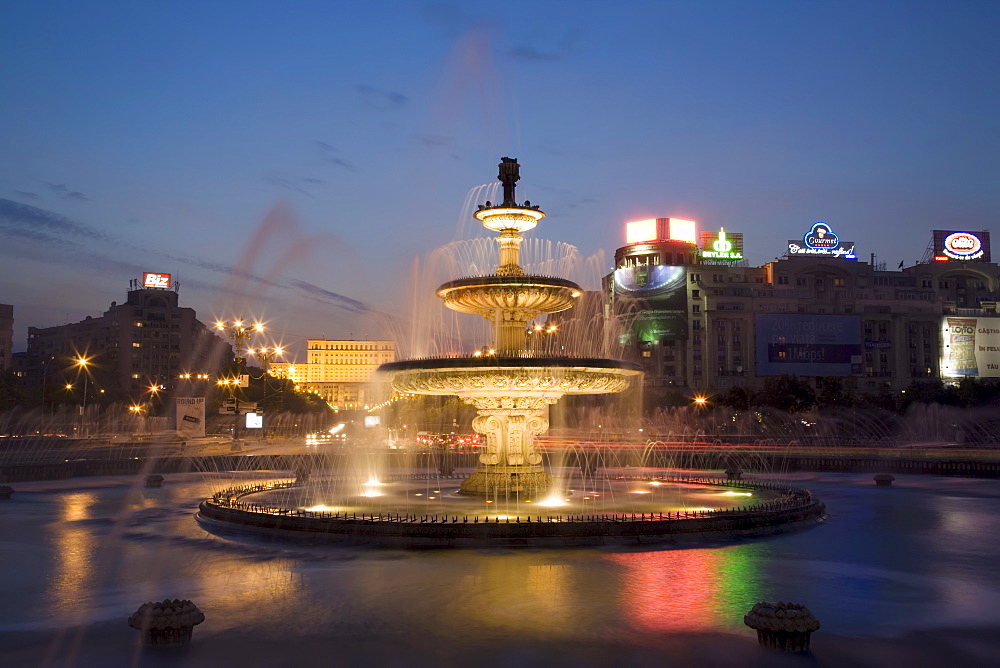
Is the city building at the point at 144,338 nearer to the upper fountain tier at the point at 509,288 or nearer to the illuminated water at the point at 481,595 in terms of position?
the upper fountain tier at the point at 509,288

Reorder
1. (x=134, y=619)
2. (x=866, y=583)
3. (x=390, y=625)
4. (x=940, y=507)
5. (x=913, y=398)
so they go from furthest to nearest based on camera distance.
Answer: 1. (x=913, y=398)
2. (x=940, y=507)
3. (x=866, y=583)
4. (x=390, y=625)
5. (x=134, y=619)

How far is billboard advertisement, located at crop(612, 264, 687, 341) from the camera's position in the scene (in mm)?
111125

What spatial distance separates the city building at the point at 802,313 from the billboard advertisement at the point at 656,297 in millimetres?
147

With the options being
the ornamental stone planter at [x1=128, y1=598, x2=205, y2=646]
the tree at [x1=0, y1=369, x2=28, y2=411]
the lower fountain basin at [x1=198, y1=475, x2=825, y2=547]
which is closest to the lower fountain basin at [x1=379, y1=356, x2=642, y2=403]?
the lower fountain basin at [x1=198, y1=475, x2=825, y2=547]

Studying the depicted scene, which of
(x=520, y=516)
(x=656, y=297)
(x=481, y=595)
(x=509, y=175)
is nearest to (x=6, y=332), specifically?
(x=656, y=297)

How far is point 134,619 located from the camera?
984 centimetres

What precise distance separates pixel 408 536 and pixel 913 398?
267 feet

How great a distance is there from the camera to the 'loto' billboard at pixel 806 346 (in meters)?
106

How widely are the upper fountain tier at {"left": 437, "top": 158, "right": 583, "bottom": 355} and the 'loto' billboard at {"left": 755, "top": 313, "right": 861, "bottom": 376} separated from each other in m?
86.2

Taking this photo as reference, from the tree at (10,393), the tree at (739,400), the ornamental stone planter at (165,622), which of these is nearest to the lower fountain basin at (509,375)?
the ornamental stone planter at (165,622)

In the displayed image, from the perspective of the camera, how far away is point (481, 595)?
1243 centimetres

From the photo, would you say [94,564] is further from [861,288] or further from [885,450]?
[861,288]

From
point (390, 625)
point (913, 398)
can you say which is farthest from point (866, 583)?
point (913, 398)

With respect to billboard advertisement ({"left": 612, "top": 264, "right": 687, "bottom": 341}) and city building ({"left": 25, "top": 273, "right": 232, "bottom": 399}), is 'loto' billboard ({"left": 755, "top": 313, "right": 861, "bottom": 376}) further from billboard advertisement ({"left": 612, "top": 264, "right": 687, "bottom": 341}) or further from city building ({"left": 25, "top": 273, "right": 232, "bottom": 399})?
city building ({"left": 25, "top": 273, "right": 232, "bottom": 399})
